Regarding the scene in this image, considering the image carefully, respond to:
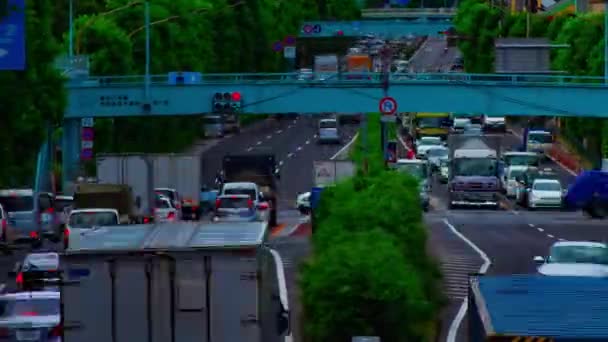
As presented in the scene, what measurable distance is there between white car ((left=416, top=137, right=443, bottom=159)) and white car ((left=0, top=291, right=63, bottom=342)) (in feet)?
231

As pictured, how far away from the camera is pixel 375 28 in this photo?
158 m

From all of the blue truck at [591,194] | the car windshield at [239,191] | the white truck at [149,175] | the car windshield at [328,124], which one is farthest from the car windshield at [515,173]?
the car windshield at [328,124]

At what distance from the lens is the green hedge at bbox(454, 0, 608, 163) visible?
8975cm

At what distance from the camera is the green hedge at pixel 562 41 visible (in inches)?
3533

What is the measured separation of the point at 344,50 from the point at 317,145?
167 ft

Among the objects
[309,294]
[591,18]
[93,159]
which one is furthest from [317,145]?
[309,294]

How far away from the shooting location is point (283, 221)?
66.8 meters

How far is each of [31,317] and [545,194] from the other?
48896 millimetres

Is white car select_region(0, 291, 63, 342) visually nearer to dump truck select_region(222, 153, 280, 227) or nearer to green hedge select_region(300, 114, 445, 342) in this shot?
green hedge select_region(300, 114, 445, 342)

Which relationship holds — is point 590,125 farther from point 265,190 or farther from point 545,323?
point 545,323

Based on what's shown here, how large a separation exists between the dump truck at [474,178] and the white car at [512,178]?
1.72 metres

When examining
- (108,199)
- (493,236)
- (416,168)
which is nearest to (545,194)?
(416,168)

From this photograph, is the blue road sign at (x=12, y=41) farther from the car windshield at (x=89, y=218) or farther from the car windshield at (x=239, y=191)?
the car windshield at (x=239, y=191)

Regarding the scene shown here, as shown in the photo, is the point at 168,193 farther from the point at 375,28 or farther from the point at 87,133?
the point at 375,28
